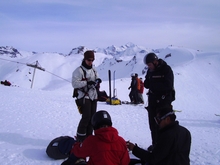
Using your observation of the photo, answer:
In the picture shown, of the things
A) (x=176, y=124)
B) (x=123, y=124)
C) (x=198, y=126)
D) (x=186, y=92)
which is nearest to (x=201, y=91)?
(x=186, y=92)

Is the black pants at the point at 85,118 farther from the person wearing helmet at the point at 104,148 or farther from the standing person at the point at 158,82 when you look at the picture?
the person wearing helmet at the point at 104,148

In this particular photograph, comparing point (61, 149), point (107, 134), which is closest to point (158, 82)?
point (107, 134)

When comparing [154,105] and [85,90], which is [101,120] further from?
[85,90]

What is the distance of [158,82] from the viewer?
415 cm

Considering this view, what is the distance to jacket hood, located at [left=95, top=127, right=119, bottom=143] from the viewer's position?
257 cm

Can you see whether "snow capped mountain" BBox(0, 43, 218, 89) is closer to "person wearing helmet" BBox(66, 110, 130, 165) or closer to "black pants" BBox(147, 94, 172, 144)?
"black pants" BBox(147, 94, 172, 144)

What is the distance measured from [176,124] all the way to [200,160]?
2.24 metres

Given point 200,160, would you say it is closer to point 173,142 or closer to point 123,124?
point 173,142

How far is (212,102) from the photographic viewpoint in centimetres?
2219

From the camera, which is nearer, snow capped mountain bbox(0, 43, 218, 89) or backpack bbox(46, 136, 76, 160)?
backpack bbox(46, 136, 76, 160)

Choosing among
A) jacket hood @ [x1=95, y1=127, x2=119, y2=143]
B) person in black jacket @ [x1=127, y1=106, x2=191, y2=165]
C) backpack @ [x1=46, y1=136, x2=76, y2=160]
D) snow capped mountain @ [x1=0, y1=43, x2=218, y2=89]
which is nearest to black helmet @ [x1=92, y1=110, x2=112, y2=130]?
jacket hood @ [x1=95, y1=127, x2=119, y2=143]

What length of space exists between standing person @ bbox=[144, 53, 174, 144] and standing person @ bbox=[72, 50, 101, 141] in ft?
4.40

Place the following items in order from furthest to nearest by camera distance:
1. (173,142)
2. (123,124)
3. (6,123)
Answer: (123,124), (6,123), (173,142)

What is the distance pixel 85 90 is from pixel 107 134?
2.27 meters
